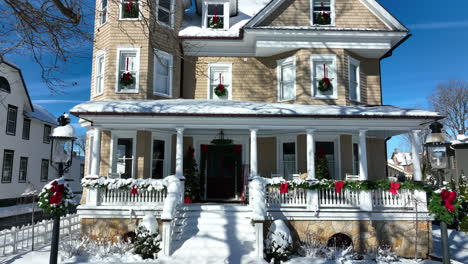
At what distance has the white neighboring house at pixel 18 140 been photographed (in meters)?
21.8

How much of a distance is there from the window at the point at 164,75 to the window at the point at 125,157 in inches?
106

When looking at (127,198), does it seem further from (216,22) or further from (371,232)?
(216,22)

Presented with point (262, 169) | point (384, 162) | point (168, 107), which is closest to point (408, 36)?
point (384, 162)

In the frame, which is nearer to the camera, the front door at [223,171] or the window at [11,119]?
the front door at [223,171]

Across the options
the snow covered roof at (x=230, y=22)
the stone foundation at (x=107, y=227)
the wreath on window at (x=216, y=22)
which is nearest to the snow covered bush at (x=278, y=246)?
the stone foundation at (x=107, y=227)

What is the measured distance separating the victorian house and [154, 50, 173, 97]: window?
0.16ft

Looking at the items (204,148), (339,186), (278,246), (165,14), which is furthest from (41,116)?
(339,186)

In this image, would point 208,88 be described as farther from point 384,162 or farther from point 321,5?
point 384,162

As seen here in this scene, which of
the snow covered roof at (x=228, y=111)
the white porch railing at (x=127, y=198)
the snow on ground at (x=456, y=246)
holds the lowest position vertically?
the snow on ground at (x=456, y=246)

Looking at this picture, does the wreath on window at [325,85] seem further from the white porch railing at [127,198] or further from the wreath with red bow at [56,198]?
the wreath with red bow at [56,198]

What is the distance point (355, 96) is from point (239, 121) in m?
6.44

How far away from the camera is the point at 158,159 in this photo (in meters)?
→ 13.2

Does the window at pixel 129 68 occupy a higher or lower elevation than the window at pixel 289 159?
higher

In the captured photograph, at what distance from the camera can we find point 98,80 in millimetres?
14172
